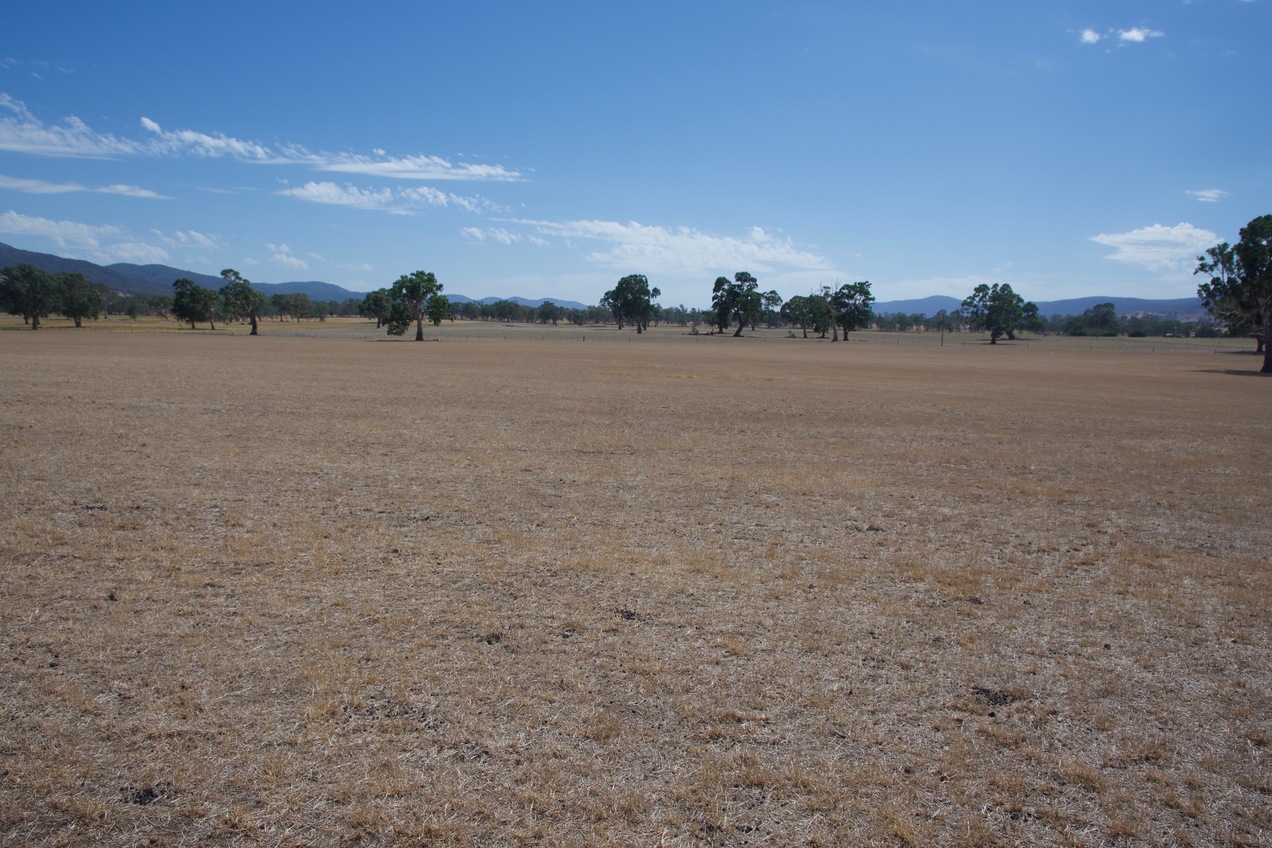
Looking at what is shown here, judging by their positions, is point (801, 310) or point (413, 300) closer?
point (413, 300)

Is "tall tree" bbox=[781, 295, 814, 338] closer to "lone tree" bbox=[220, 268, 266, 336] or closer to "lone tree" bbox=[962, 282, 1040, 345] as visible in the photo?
"lone tree" bbox=[962, 282, 1040, 345]

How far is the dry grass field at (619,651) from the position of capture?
3.82m

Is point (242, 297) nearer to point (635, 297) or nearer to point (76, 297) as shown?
point (76, 297)

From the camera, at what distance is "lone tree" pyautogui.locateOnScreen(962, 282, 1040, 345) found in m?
144

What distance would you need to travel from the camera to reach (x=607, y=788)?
12.9 ft

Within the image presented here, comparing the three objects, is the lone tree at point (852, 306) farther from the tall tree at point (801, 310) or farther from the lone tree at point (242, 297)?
the lone tree at point (242, 297)

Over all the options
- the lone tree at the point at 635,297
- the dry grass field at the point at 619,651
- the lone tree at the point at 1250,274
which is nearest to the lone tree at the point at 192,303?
the lone tree at the point at 635,297

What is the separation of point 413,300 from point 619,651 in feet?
288

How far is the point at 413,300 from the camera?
86938mm

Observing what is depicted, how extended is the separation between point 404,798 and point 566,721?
1.13 meters

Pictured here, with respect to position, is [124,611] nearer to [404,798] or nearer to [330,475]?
[404,798]

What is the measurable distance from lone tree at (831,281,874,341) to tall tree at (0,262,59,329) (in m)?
125

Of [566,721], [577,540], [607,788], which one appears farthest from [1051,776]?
[577,540]

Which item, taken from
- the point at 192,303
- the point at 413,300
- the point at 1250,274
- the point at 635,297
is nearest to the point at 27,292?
the point at 192,303
